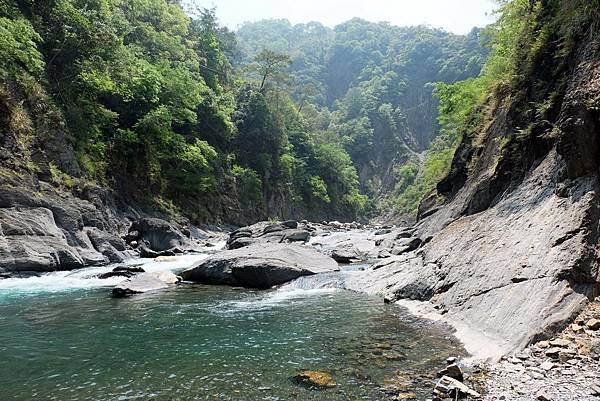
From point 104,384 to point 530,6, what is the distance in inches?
651

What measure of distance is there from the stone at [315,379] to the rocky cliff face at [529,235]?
2.66m

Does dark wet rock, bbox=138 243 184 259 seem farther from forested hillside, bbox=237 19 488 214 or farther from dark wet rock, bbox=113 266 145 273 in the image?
forested hillside, bbox=237 19 488 214

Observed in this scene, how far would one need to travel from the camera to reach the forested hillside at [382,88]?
110619 mm

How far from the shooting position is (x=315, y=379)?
6473mm

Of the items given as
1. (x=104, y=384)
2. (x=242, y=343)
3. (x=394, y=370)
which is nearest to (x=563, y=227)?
(x=394, y=370)

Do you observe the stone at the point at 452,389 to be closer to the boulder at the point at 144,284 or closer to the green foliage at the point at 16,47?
the boulder at the point at 144,284

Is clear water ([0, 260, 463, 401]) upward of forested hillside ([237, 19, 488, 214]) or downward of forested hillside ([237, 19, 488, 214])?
downward

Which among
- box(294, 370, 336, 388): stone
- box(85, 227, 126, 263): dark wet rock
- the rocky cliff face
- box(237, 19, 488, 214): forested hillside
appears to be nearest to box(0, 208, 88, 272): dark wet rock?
box(85, 227, 126, 263): dark wet rock

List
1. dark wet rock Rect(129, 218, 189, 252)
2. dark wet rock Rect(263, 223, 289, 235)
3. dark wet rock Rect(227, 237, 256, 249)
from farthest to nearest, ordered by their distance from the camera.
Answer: dark wet rock Rect(263, 223, 289, 235)
dark wet rock Rect(129, 218, 189, 252)
dark wet rock Rect(227, 237, 256, 249)

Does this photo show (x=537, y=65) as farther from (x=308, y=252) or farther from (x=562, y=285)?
(x=308, y=252)

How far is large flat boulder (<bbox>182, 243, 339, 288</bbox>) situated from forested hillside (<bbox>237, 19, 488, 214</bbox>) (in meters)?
50.5

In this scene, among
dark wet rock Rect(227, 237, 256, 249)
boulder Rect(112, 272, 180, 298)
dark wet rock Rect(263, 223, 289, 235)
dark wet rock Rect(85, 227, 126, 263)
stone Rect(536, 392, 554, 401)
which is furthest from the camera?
dark wet rock Rect(263, 223, 289, 235)

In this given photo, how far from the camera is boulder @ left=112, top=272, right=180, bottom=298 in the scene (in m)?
13.4

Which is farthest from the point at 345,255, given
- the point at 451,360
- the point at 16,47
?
the point at 16,47
